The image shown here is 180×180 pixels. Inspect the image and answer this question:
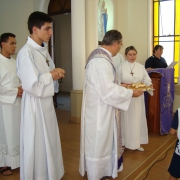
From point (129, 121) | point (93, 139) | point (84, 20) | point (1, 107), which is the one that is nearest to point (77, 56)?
point (84, 20)

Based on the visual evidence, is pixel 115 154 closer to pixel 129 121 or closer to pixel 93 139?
pixel 93 139

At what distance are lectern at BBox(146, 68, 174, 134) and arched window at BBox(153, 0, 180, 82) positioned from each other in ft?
6.61

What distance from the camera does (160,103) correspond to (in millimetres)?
4578

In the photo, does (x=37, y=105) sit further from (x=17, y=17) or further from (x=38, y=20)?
(x=17, y=17)

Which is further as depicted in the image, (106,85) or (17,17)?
(17,17)

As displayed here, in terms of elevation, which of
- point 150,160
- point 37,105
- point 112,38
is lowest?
point 150,160

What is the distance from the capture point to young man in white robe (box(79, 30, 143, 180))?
100 inches

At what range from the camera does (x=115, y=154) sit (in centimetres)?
275

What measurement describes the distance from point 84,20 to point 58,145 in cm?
379

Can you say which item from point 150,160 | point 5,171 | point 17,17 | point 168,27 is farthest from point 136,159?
point 17,17

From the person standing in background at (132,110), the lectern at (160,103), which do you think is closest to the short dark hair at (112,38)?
the person standing in background at (132,110)

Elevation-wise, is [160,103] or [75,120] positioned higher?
[160,103]

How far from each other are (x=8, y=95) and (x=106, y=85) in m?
1.35

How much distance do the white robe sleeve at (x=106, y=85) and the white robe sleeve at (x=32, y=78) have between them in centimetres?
54
